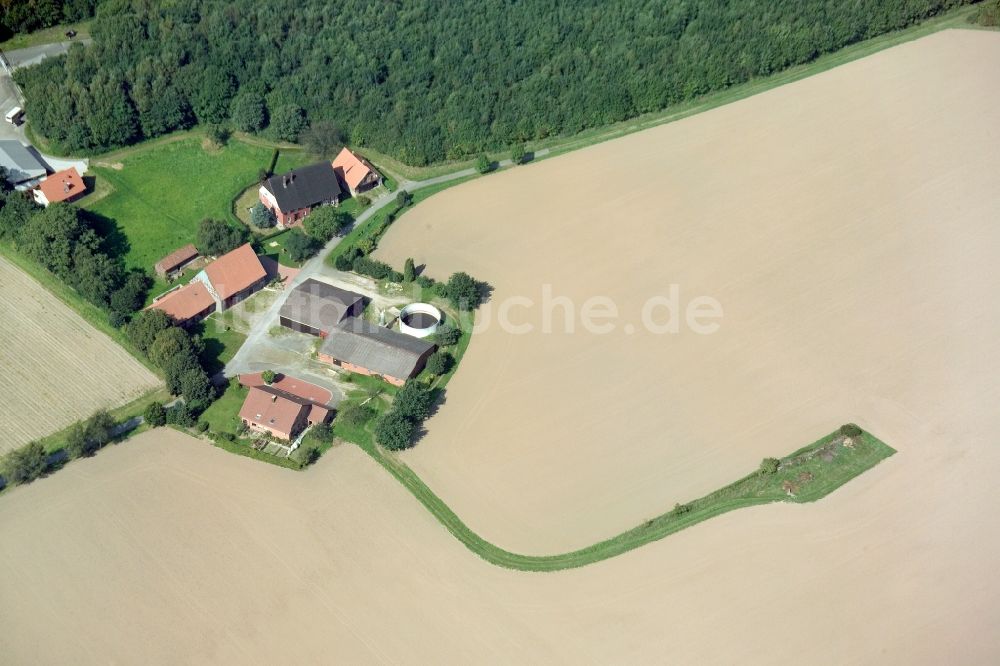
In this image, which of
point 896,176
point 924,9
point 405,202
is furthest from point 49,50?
point 924,9

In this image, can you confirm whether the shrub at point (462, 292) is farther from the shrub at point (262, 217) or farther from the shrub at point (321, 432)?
the shrub at point (262, 217)

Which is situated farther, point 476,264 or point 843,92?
point 843,92

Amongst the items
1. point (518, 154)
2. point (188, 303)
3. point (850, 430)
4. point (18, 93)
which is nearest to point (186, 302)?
point (188, 303)

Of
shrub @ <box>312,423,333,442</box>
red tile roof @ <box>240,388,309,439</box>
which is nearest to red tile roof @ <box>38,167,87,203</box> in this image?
red tile roof @ <box>240,388,309,439</box>

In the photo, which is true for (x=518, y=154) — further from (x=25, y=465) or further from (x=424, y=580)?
(x=25, y=465)

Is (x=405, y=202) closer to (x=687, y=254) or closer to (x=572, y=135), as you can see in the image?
(x=572, y=135)

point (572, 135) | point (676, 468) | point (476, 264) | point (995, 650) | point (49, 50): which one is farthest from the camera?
point (49, 50)

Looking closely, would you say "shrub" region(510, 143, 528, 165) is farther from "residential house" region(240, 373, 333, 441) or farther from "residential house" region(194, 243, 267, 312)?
"residential house" region(240, 373, 333, 441)

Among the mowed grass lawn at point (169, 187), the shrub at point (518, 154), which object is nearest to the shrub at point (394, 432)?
the mowed grass lawn at point (169, 187)
